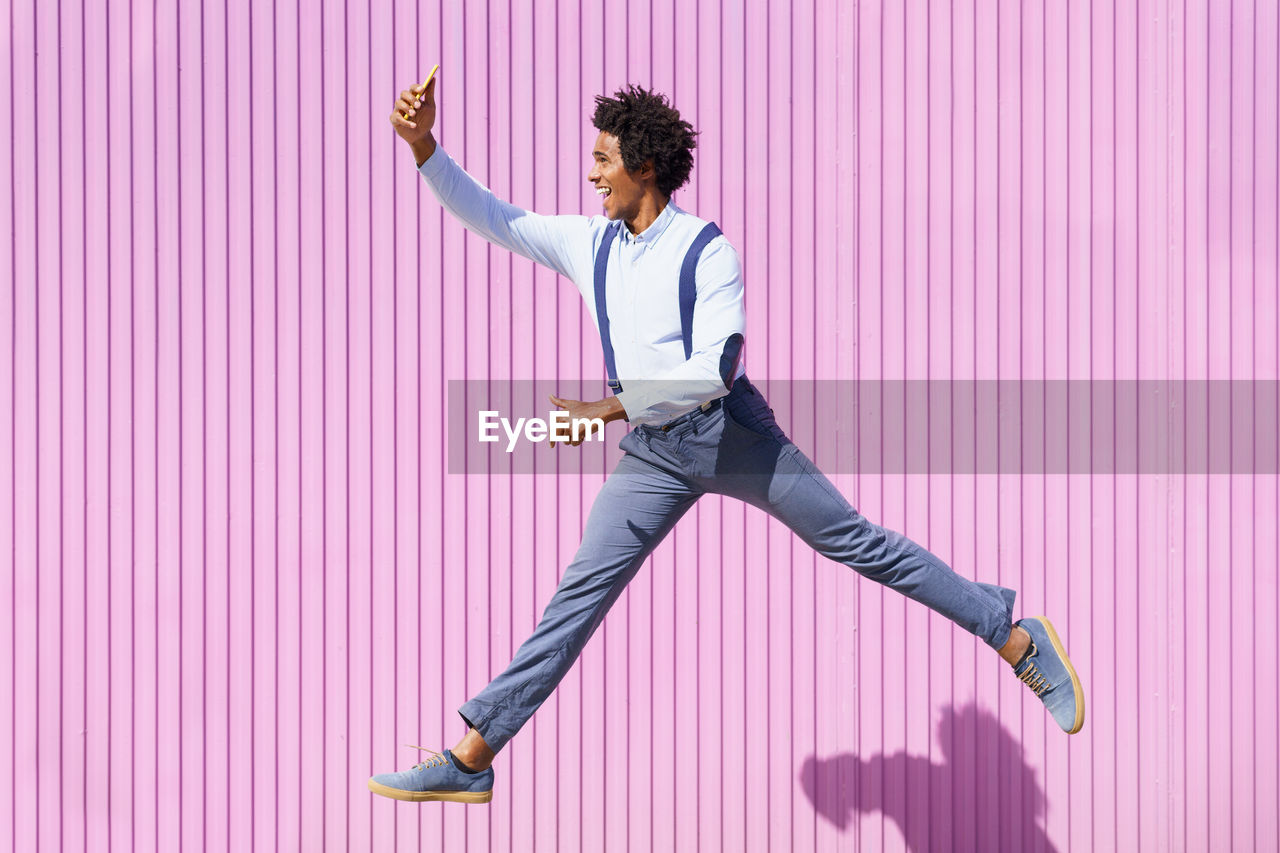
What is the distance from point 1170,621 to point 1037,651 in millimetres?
1014

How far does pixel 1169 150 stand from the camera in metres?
3.55

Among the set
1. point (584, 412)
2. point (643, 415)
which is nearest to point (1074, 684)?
point (643, 415)

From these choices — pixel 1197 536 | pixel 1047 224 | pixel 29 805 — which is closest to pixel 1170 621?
pixel 1197 536

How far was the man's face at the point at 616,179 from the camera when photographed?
250 cm

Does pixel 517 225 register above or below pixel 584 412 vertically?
above

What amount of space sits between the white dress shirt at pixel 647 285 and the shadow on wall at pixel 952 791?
172cm

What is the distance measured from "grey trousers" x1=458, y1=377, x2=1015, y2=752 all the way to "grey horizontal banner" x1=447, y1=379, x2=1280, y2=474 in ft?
2.74

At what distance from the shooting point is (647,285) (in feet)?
8.09

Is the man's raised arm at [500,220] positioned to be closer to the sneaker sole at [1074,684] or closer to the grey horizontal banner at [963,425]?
the grey horizontal banner at [963,425]

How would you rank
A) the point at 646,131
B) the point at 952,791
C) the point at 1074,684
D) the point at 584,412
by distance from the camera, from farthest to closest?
1. the point at 952,791
2. the point at 1074,684
3. the point at 646,131
4. the point at 584,412

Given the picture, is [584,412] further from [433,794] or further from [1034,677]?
[1034,677]

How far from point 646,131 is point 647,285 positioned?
1.19 feet

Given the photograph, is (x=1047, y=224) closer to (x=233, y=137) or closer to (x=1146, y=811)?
(x=1146, y=811)

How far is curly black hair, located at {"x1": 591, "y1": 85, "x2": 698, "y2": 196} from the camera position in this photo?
2490mm
